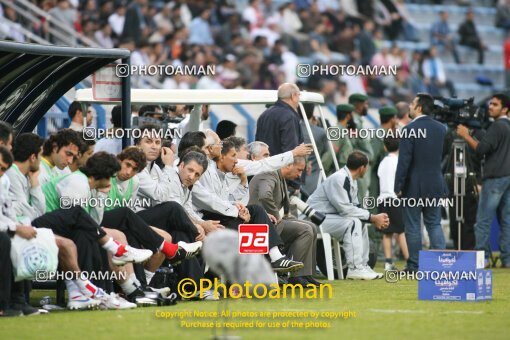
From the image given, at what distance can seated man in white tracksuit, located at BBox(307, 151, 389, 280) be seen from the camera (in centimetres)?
1531

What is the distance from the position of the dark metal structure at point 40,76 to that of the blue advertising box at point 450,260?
3.36 meters

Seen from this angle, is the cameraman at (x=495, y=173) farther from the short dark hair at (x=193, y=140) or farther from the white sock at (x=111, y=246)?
the white sock at (x=111, y=246)

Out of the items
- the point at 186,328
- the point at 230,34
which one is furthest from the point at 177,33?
the point at 186,328

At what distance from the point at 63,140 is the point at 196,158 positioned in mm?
1499

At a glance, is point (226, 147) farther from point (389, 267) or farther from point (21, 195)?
point (389, 267)

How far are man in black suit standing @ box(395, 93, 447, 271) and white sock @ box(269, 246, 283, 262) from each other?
9.49 ft

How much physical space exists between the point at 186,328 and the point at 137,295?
5.94ft

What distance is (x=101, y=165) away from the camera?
11.2 m

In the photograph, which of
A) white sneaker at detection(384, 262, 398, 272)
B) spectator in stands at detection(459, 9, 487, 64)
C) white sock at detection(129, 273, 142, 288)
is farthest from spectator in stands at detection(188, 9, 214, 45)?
white sock at detection(129, 273, 142, 288)

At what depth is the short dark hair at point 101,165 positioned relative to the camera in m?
11.2

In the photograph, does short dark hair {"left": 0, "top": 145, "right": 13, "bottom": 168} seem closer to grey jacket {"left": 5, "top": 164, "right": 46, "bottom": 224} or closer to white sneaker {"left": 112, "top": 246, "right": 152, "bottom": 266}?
grey jacket {"left": 5, "top": 164, "right": 46, "bottom": 224}

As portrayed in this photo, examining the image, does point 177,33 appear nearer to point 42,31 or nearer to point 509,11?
point 42,31

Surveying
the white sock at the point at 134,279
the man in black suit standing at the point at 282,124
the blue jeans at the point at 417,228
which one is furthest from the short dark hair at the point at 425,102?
the white sock at the point at 134,279

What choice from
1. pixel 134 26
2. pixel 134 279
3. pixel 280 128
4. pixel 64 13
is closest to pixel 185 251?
A: pixel 134 279
